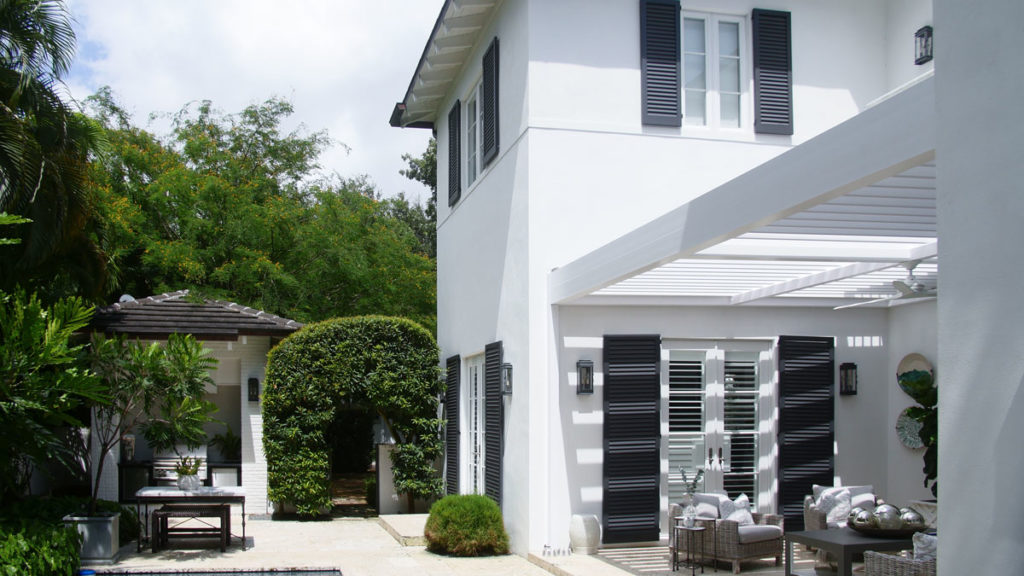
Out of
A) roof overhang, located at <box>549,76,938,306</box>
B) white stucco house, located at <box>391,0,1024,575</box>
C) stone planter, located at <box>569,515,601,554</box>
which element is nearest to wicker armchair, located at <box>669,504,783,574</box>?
stone planter, located at <box>569,515,601,554</box>

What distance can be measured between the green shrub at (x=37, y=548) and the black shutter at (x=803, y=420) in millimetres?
8847

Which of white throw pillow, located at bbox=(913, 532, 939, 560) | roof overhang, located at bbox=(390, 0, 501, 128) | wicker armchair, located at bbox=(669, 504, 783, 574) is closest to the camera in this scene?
white throw pillow, located at bbox=(913, 532, 939, 560)

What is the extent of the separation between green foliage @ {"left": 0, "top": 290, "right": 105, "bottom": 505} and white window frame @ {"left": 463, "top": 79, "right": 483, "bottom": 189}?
21.7 ft

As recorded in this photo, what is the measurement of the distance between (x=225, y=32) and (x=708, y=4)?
66.0 feet

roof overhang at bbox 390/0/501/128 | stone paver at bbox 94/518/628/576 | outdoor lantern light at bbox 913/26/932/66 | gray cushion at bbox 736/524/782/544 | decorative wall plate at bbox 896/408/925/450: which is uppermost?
roof overhang at bbox 390/0/501/128

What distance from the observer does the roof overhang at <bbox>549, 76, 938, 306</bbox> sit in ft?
18.7

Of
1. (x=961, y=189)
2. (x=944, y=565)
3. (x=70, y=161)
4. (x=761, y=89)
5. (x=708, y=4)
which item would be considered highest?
(x=708, y=4)

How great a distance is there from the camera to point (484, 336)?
49.2ft

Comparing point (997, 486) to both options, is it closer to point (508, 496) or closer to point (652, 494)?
point (652, 494)

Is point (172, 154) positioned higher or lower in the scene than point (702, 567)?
higher

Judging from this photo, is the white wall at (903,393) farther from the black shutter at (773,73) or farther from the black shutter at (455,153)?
the black shutter at (455,153)

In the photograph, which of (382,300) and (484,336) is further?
(382,300)

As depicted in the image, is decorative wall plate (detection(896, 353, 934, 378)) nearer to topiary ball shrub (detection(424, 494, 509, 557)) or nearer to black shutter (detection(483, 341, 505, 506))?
black shutter (detection(483, 341, 505, 506))

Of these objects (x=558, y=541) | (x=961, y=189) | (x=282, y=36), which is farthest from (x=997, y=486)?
(x=282, y=36)
